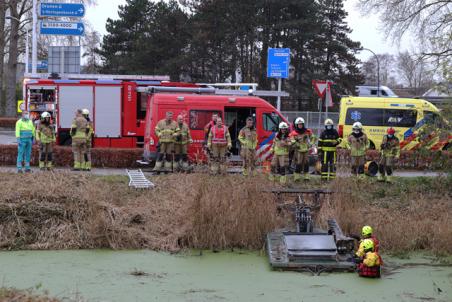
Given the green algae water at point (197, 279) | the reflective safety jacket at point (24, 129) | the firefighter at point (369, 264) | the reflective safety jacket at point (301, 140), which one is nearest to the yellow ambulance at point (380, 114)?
the reflective safety jacket at point (301, 140)

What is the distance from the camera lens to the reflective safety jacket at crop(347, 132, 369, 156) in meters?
15.7

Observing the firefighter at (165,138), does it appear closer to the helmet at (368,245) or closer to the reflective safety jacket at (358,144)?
the reflective safety jacket at (358,144)

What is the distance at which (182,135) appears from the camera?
16141 millimetres

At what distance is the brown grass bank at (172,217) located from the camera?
442 inches

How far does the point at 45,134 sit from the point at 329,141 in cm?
689

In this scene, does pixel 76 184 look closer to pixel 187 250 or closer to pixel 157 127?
pixel 187 250

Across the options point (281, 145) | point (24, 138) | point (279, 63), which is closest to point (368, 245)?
point (281, 145)

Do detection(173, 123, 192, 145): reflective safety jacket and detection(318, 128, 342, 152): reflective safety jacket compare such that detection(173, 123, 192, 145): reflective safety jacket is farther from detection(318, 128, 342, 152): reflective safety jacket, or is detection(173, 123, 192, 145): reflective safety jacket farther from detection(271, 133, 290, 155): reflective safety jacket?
detection(318, 128, 342, 152): reflective safety jacket

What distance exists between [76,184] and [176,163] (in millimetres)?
4075

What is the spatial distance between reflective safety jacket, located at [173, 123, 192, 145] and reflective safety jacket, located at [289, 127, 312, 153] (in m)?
2.56

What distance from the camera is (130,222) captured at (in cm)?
1189

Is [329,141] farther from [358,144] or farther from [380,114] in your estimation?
[380,114]

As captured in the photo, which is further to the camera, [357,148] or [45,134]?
[45,134]

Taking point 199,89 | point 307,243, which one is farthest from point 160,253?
point 199,89
